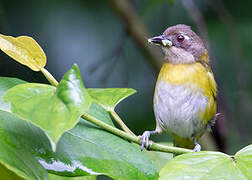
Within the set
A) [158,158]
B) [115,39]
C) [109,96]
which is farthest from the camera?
[115,39]

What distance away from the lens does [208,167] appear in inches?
55.3

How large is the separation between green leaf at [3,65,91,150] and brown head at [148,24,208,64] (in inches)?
78.9

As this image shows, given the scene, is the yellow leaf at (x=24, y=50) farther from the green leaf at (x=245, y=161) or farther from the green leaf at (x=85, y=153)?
the green leaf at (x=245, y=161)

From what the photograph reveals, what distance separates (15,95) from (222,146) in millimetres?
2946

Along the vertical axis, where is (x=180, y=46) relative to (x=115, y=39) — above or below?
above

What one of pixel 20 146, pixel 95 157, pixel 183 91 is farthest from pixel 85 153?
pixel 183 91

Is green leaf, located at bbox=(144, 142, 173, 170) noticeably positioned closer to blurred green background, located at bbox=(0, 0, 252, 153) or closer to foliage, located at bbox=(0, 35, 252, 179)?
foliage, located at bbox=(0, 35, 252, 179)

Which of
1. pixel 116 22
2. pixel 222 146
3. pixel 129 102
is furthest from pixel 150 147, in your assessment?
pixel 116 22

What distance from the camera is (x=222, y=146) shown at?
12.7 feet

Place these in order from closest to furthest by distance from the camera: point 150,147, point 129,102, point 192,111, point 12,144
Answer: point 12,144
point 150,147
point 192,111
point 129,102

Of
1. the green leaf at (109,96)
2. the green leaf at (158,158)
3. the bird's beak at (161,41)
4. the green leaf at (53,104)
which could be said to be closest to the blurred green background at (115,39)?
the bird's beak at (161,41)

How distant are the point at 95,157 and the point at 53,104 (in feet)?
1.12

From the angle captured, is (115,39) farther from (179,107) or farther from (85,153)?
(85,153)

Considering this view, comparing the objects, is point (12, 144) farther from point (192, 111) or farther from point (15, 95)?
point (192, 111)
